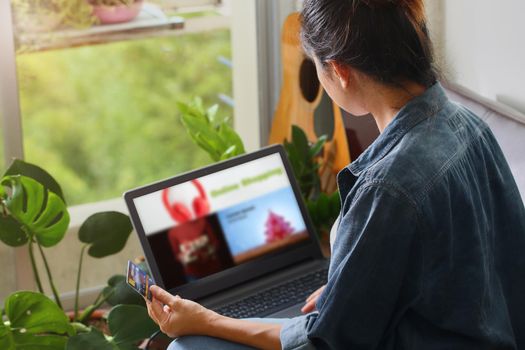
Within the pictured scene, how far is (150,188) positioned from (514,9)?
0.86 metres

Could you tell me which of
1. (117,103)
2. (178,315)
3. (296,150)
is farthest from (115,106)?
(178,315)

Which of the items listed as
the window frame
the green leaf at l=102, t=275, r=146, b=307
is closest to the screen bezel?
the green leaf at l=102, t=275, r=146, b=307

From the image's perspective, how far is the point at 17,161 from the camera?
212 centimetres

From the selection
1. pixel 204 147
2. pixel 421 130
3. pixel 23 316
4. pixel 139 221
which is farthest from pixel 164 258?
pixel 421 130

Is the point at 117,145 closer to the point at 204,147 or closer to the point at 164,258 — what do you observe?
the point at 204,147

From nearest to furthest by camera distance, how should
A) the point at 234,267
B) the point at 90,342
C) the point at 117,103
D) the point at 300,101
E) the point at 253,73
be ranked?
the point at 90,342
the point at 234,267
the point at 300,101
the point at 253,73
the point at 117,103

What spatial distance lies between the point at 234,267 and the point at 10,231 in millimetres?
489

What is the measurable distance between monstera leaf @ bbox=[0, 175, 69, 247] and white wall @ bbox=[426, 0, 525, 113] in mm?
882

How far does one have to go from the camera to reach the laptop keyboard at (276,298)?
6.40ft

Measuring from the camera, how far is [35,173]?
83.8 inches

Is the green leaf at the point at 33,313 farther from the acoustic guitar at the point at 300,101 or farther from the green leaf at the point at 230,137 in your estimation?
the acoustic guitar at the point at 300,101

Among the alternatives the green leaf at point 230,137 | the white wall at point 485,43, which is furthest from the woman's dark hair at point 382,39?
the green leaf at point 230,137

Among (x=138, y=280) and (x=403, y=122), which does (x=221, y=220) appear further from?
(x=403, y=122)

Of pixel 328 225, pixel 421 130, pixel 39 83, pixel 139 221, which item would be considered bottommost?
pixel 328 225
